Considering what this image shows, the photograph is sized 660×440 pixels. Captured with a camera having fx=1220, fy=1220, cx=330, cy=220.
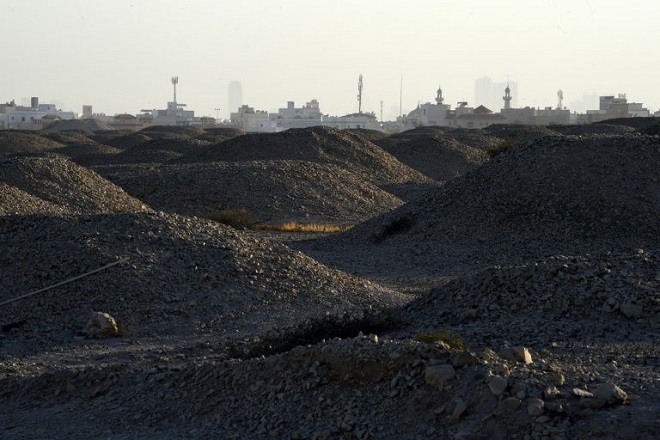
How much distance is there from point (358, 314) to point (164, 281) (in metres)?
3.19

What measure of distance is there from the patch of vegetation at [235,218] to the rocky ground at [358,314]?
930 millimetres

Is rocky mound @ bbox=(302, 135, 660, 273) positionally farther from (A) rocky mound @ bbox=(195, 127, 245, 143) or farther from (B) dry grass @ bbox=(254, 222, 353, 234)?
(A) rocky mound @ bbox=(195, 127, 245, 143)

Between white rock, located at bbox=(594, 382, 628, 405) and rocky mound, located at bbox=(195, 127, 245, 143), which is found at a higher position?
white rock, located at bbox=(594, 382, 628, 405)

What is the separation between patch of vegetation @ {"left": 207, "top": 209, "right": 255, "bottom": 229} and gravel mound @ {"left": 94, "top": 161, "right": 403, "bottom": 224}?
1651 mm

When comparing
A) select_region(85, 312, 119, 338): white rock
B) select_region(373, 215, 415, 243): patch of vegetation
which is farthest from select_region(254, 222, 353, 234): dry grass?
select_region(85, 312, 119, 338): white rock

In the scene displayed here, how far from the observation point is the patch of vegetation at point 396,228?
24.6 meters

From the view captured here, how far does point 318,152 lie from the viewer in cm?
4766

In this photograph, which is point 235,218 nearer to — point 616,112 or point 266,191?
point 266,191

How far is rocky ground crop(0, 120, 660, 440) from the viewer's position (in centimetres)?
835

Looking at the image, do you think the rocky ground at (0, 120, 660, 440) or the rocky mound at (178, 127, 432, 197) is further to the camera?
the rocky mound at (178, 127, 432, 197)

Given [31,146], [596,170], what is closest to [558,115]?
[31,146]

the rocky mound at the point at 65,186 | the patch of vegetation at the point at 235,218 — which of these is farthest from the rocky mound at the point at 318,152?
the rocky mound at the point at 65,186

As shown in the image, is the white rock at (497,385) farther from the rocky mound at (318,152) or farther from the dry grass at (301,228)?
the rocky mound at (318,152)

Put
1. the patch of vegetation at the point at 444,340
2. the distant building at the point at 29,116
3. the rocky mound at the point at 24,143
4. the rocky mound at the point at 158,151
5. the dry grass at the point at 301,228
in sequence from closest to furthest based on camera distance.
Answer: the patch of vegetation at the point at 444,340 → the dry grass at the point at 301,228 → the rocky mound at the point at 158,151 → the rocky mound at the point at 24,143 → the distant building at the point at 29,116
